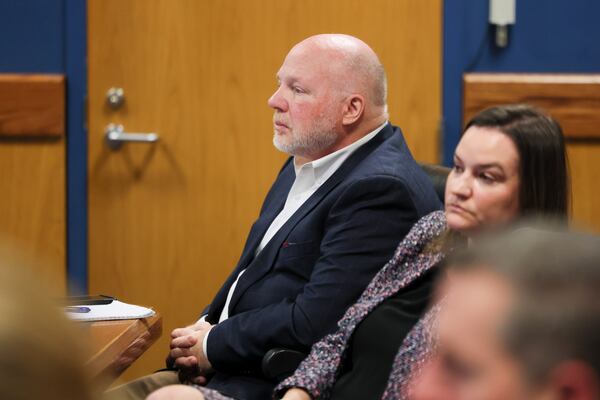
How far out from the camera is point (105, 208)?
3881 mm

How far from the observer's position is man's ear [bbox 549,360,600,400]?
2.75 ft

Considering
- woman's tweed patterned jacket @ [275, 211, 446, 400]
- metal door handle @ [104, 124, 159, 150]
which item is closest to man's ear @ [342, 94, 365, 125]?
woman's tweed patterned jacket @ [275, 211, 446, 400]

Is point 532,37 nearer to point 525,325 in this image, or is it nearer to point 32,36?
point 32,36

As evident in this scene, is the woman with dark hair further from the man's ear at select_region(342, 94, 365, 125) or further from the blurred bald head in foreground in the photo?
the blurred bald head in foreground

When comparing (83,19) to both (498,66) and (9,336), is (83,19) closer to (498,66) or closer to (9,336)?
(498,66)

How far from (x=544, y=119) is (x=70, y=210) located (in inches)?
89.8

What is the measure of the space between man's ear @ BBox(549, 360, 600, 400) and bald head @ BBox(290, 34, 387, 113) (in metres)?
2.00

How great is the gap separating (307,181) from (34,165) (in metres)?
1.47

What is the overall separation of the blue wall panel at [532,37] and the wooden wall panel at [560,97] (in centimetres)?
4

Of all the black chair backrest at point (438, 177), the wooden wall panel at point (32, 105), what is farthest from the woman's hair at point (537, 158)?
the wooden wall panel at point (32, 105)

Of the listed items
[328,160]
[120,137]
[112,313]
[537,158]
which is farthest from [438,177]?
[120,137]

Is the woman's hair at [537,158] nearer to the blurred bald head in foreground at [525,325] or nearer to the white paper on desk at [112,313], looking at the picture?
the white paper on desk at [112,313]

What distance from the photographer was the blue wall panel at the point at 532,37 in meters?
3.81

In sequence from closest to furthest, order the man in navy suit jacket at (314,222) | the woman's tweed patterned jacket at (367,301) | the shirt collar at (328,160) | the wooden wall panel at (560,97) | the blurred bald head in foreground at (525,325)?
the blurred bald head in foreground at (525,325) < the woman's tweed patterned jacket at (367,301) < the man in navy suit jacket at (314,222) < the shirt collar at (328,160) < the wooden wall panel at (560,97)
